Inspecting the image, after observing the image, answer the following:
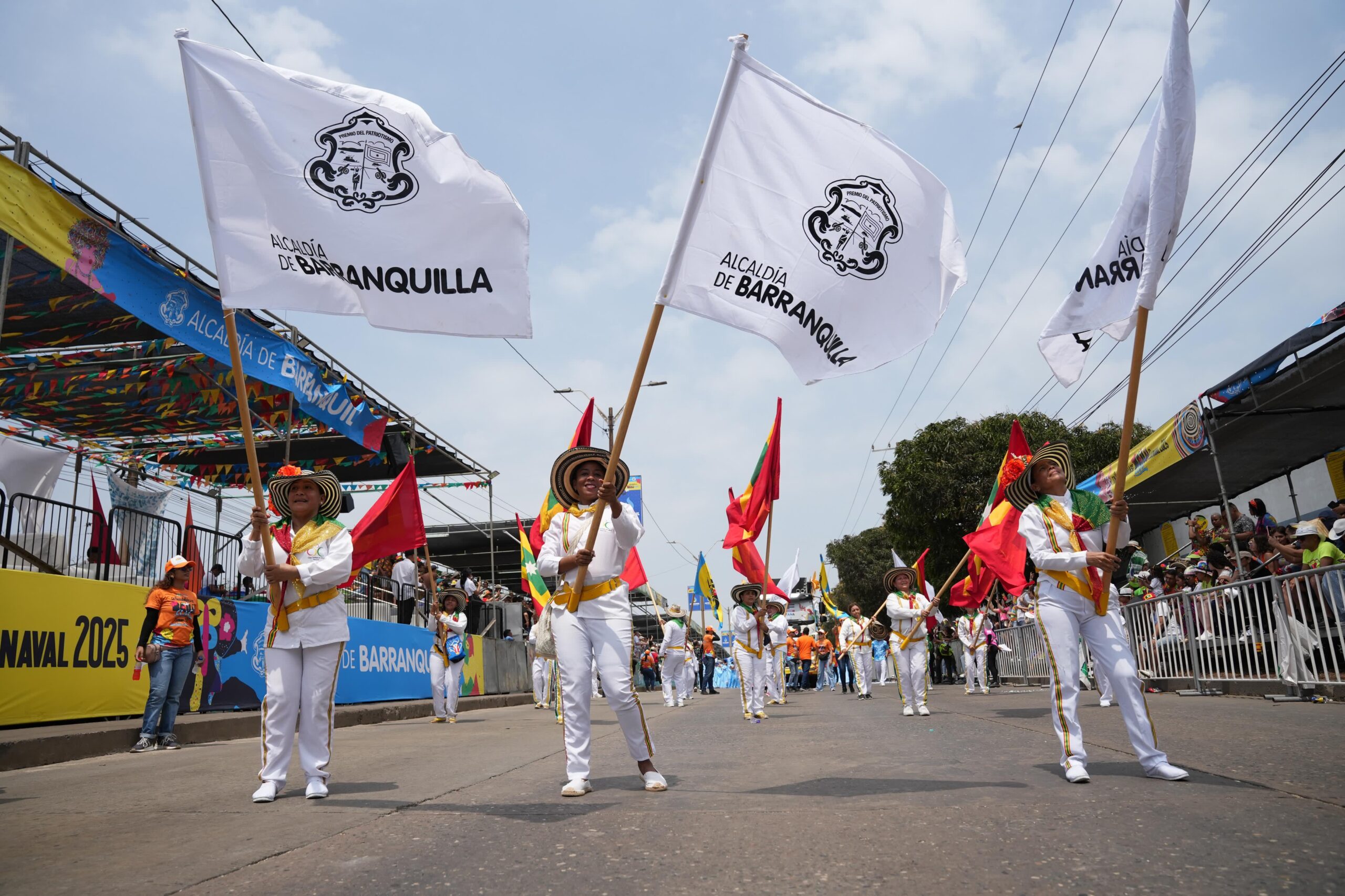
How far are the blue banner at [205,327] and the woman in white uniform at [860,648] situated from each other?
A: 1271 cm

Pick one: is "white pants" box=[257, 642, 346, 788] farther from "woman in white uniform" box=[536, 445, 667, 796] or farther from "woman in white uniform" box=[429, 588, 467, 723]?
"woman in white uniform" box=[429, 588, 467, 723]

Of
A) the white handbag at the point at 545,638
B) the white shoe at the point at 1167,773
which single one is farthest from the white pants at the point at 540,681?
the white shoe at the point at 1167,773

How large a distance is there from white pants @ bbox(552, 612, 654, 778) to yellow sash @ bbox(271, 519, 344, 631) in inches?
54.8

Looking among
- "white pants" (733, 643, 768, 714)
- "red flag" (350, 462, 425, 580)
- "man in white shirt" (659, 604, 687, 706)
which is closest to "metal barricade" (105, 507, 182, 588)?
"red flag" (350, 462, 425, 580)

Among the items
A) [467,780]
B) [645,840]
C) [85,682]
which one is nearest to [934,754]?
[467,780]

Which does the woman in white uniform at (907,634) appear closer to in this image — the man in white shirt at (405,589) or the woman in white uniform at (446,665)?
the woman in white uniform at (446,665)

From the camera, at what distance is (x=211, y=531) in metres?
13.5

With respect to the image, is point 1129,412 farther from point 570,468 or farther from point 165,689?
point 165,689

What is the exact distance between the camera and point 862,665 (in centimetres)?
2269

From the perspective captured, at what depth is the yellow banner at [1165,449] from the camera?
14.3 metres

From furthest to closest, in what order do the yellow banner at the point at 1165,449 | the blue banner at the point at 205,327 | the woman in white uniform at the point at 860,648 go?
the woman in white uniform at the point at 860,648
the yellow banner at the point at 1165,449
the blue banner at the point at 205,327

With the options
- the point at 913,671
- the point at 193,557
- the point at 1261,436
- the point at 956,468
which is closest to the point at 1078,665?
the point at 913,671

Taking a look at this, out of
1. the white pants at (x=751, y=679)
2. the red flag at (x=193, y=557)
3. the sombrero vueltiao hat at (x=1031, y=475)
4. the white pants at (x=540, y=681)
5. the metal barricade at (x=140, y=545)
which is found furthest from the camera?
the white pants at (x=540, y=681)

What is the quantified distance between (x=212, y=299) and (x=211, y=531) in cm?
344
